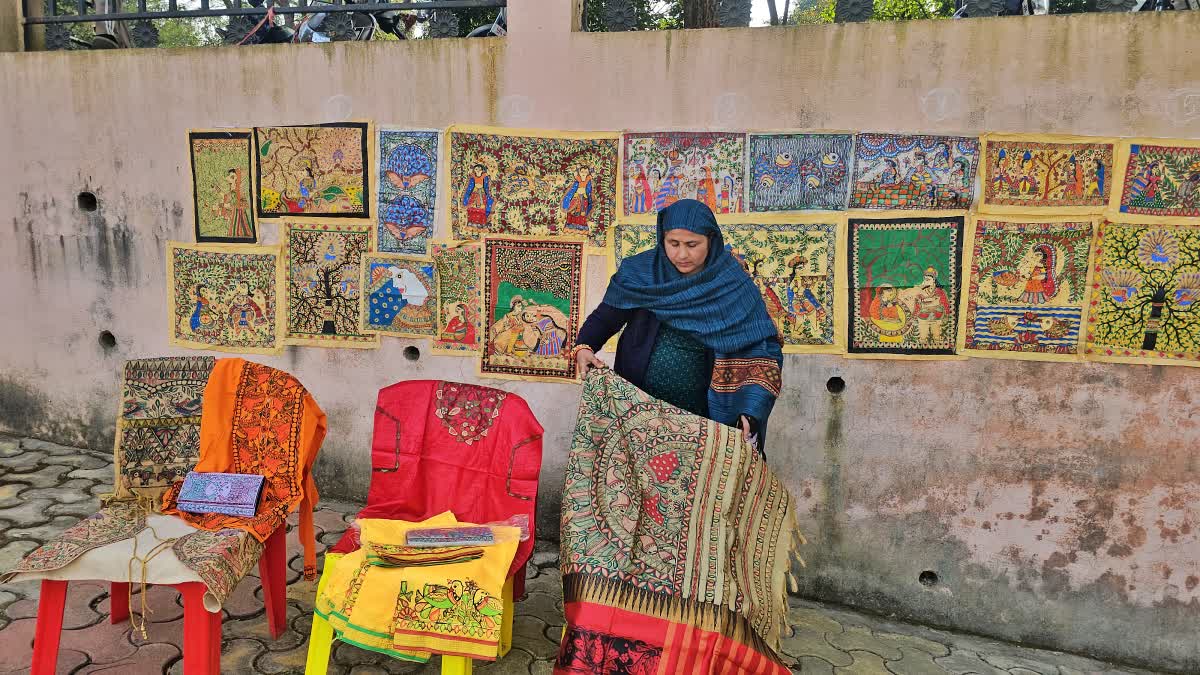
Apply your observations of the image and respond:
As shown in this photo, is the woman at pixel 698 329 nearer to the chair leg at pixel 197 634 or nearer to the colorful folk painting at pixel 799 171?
the colorful folk painting at pixel 799 171

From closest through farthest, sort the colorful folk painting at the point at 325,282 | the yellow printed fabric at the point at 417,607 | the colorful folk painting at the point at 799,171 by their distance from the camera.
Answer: the yellow printed fabric at the point at 417,607
the colorful folk painting at the point at 799,171
the colorful folk painting at the point at 325,282

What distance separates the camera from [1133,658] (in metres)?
3.27

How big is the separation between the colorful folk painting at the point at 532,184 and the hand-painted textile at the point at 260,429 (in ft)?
3.72

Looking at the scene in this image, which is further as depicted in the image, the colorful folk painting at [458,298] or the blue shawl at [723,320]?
the colorful folk painting at [458,298]

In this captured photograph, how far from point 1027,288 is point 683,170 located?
55.9 inches

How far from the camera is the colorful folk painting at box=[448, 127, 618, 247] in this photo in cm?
352

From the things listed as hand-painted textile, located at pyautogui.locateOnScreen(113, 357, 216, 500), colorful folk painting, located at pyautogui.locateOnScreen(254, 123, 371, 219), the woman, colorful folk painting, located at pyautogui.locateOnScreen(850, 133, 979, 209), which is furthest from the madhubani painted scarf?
colorful folk painting, located at pyautogui.locateOnScreen(254, 123, 371, 219)

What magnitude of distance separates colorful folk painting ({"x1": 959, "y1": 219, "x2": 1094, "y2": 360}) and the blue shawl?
1031mm

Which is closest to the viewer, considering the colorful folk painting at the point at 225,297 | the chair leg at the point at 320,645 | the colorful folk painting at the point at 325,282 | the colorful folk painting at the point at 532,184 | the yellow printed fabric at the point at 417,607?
the yellow printed fabric at the point at 417,607

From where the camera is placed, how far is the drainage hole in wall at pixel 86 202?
4.25 metres

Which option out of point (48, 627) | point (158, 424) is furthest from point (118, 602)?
point (158, 424)

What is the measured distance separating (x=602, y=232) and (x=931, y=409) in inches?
60.4

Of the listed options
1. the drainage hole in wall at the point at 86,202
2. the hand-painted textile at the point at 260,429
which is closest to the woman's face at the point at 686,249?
the hand-painted textile at the point at 260,429

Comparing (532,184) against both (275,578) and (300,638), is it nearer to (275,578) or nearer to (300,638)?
(275,578)
